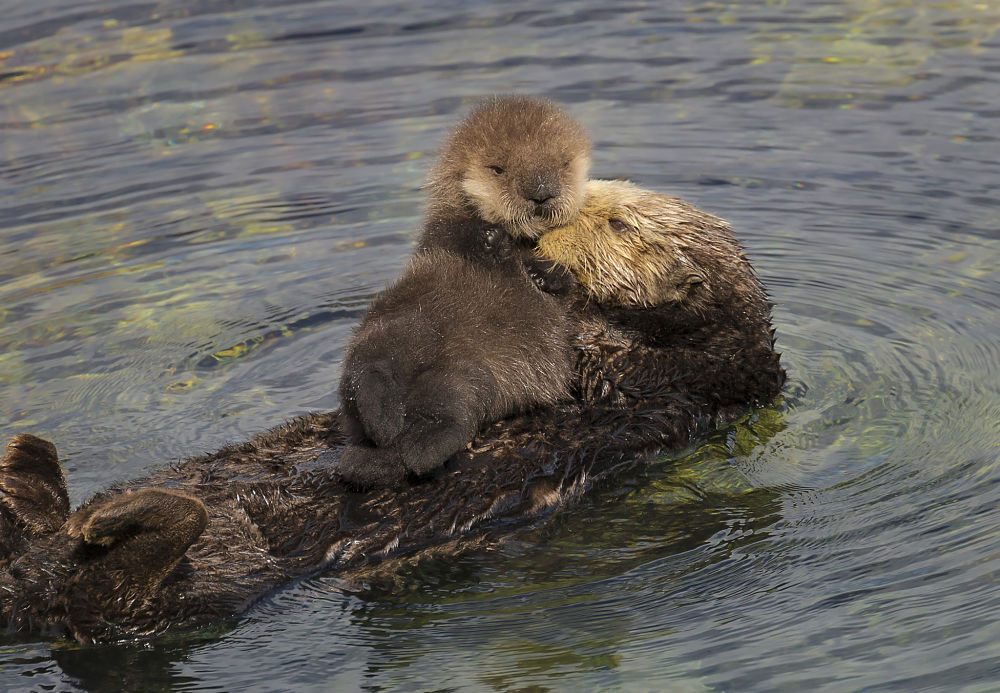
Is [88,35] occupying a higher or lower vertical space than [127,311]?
higher

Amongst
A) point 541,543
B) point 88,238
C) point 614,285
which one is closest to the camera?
point 541,543

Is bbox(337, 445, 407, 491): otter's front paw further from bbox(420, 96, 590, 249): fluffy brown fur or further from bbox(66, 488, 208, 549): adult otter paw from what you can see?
bbox(420, 96, 590, 249): fluffy brown fur

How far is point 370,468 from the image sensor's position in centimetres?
392

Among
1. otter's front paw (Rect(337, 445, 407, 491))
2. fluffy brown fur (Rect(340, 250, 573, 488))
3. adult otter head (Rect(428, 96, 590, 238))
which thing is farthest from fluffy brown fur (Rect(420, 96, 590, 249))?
otter's front paw (Rect(337, 445, 407, 491))

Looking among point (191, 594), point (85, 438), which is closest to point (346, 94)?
point (85, 438)

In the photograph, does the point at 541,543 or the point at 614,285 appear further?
the point at 614,285

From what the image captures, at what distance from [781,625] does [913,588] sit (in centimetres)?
45

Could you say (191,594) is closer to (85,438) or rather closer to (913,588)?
(85,438)

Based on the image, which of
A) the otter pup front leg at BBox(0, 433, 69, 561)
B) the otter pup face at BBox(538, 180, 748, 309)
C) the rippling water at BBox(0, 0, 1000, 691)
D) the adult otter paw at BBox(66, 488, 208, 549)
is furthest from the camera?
the otter pup face at BBox(538, 180, 748, 309)

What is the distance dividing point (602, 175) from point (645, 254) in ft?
9.45

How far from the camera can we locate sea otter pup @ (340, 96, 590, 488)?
12.8 ft

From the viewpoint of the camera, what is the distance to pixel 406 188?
7477 millimetres

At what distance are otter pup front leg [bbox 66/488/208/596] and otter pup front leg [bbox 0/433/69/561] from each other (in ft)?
0.93

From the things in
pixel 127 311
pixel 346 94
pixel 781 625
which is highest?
pixel 346 94
